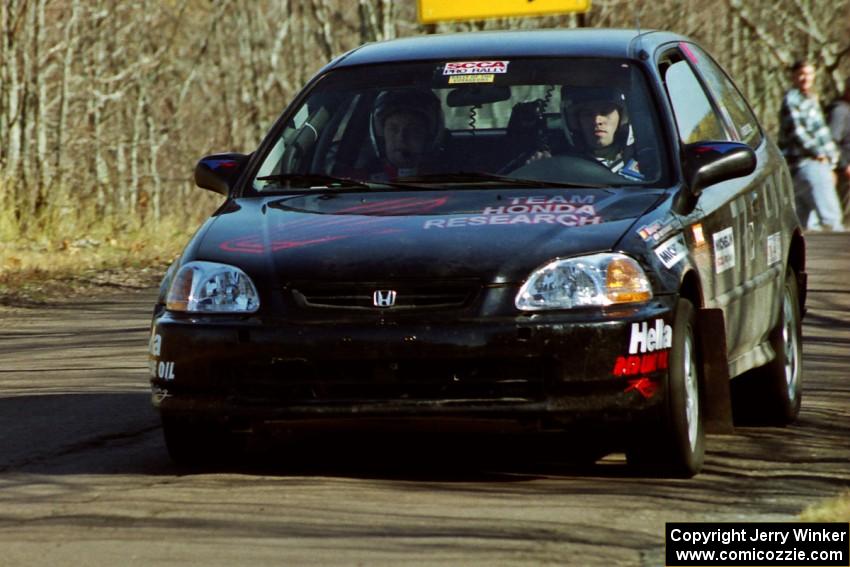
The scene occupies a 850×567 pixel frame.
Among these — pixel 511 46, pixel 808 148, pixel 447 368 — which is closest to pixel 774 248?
pixel 511 46

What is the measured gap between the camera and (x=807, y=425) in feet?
26.0

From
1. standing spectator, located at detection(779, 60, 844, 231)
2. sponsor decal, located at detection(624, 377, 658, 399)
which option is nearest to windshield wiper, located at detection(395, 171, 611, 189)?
sponsor decal, located at detection(624, 377, 658, 399)

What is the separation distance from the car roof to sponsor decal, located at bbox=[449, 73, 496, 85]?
0.41 ft

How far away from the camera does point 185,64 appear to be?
4775cm

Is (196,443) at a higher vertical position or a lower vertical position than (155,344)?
lower

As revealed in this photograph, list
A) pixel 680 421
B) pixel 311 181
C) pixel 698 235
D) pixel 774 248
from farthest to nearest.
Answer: pixel 774 248 → pixel 311 181 → pixel 698 235 → pixel 680 421

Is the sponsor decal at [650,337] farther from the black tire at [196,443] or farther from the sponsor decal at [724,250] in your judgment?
the black tire at [196,443]

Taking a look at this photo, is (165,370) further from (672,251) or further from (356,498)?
(672,251)

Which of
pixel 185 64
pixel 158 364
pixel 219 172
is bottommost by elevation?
pixel 185 64

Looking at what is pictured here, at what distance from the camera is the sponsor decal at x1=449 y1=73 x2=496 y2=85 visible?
7.46 meters

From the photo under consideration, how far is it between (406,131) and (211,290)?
1.37 m

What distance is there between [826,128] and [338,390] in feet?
42.3

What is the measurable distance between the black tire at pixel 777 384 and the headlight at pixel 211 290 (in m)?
2.54

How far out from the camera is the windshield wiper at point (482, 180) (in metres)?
6.91
